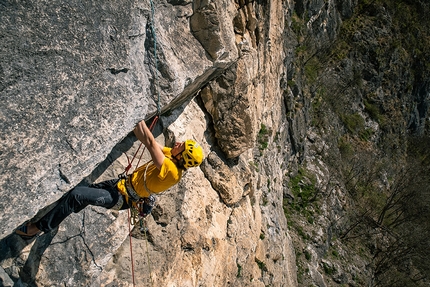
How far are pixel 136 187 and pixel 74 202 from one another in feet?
2.80

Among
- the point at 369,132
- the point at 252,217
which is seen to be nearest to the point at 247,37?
the point at 252,217

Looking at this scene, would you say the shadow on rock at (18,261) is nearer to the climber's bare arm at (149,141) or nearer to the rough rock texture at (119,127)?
the rough rock texture at (119,127)

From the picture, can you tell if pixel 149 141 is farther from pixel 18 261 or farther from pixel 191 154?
pixel 18 261

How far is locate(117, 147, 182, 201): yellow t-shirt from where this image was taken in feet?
14.6

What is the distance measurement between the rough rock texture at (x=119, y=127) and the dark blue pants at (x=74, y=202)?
23cm

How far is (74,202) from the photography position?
4230 mm

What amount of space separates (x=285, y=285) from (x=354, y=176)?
17027mm

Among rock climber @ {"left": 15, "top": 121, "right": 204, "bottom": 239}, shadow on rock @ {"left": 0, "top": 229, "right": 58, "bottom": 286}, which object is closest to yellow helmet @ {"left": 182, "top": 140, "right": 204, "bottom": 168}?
rock climber @ {"left": 15, "top": 121, "right": 204, "bottom": 239}

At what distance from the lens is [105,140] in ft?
12.5

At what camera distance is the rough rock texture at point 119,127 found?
309 centimetres

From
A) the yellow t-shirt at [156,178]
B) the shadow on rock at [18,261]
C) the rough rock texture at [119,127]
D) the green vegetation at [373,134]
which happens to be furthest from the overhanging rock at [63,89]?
the green vegetation at [373,134]

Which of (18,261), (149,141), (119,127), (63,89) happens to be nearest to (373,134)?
(149,141)

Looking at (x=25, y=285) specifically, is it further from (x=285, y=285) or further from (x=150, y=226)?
(x=285, y=285)

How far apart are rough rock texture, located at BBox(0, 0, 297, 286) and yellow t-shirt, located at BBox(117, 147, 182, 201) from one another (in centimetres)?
64
